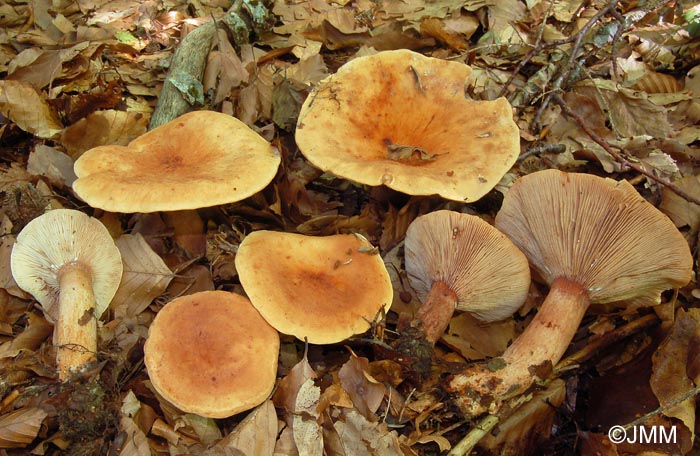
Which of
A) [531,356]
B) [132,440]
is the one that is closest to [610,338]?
[531,356]

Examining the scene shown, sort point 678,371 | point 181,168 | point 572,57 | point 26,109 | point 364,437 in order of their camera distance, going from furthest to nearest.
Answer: point 572,57
point 26,109
point 181,168
point 678,371
point 364,437

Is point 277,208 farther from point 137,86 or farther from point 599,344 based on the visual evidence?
point 599,344

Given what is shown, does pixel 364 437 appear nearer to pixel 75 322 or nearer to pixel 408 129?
pixel 75 322

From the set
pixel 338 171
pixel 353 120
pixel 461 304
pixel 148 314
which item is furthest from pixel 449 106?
pixel 148 314

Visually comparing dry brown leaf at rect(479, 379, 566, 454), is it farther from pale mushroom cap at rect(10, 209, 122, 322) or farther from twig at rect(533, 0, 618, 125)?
pale mushroom cap at rect(10, 209, 122, 322)

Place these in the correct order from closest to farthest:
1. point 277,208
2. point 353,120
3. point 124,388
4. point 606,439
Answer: point 606,439 → point 124,388 → point 353,120 → point 277,208

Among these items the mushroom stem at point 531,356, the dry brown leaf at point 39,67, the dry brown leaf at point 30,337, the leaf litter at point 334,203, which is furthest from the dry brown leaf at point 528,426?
the dry brown leaf at point 39,67

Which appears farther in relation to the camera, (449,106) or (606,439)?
(449,106)
